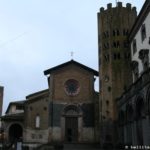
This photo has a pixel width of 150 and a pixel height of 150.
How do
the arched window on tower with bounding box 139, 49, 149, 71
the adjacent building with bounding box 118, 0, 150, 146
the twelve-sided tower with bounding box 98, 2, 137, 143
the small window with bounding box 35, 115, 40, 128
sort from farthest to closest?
the small window with bounding box 35, 115, 40, 128 → the twelve-sided tower with bounding box 98, 2, 137, 143 → the arched window on tower with bounding box 139, 49, 149, 71 → the adjacent building with bounding box 118, 0, 150, 146

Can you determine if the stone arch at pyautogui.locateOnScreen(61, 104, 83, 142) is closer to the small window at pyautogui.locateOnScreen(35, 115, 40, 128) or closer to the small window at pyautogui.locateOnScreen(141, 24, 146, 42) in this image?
the small window at pyautogui.locateOnScreen(35, 115, 40, 128)

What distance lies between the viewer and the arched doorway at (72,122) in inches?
1912

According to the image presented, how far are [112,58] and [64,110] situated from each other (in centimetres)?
1072

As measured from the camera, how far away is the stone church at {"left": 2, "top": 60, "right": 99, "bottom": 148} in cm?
4838

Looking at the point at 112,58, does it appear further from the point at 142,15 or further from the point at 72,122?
the point at 142,15

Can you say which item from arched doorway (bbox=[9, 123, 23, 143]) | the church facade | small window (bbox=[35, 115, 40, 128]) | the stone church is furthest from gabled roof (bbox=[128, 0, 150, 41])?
arched doorway (bbox=[9, 123, 23, 143])

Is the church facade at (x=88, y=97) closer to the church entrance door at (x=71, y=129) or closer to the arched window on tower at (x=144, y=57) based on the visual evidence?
the church entrance door at (x=71, y=129)

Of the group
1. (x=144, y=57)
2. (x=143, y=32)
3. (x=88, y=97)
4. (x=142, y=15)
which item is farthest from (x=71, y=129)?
(x=142, y=15)

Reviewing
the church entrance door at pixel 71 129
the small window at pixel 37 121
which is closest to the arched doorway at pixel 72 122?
the church entrance door at pixel 71 129

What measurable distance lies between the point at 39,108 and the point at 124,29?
1768 cm

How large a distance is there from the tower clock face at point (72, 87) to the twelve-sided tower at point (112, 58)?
523 cm

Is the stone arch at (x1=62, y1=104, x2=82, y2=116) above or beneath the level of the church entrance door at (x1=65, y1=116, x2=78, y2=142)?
above

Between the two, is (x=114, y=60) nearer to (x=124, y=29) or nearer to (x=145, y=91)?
(x=124, y=29)

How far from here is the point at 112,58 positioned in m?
46.8
